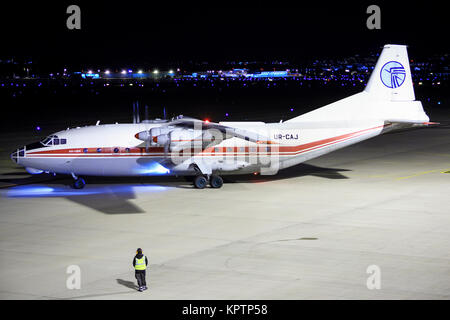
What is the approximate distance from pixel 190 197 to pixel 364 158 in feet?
56.3

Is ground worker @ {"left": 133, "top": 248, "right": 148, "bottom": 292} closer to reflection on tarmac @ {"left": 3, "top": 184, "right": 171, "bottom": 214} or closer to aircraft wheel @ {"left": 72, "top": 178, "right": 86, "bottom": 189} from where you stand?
reflection on tarmac @ {"left": 3, "top": 184, "right": 171, "bottom": 214}

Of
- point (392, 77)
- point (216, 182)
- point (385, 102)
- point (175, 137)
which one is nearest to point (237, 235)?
point (216, 182)

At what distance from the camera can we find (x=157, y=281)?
61.3ft

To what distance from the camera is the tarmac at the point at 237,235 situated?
1819cm

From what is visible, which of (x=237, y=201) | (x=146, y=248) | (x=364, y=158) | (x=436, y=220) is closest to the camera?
(x=146, y=248)

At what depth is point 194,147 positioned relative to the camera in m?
32.9

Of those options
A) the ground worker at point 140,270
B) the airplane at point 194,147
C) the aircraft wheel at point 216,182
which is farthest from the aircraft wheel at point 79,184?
the ground worker at point 140,270

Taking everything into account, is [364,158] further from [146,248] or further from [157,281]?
[157,281]

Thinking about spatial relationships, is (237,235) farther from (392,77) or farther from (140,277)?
(392,77)

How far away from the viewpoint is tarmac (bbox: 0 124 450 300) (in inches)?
716

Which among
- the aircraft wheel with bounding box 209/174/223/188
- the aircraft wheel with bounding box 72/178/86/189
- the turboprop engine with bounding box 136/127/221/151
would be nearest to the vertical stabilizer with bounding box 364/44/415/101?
the turboprop engine with bounding box 136/127/221/151
